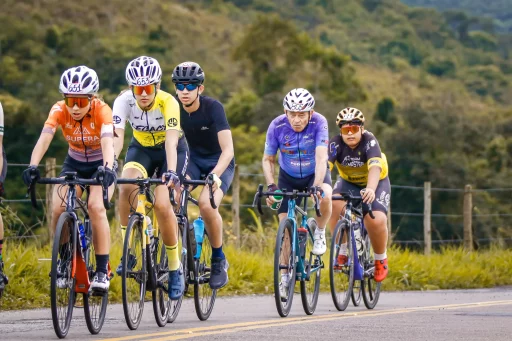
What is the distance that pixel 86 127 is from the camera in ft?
32.6

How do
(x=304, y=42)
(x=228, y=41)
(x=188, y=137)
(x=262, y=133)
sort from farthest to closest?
(x=228, y=41)
(x=304, y=42)
(x=262, y=133)
(x=188, y=137)

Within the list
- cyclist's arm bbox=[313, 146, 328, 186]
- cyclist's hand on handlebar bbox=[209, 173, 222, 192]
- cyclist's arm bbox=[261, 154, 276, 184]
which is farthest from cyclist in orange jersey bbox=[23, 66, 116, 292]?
cyclist's arm bbox=[313, 146, 328, 186]

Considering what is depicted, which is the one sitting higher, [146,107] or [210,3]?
[210,3]

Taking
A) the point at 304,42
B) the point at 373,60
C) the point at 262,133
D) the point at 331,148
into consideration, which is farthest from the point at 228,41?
the point at 331,148

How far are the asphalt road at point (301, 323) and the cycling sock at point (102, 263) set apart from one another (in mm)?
494

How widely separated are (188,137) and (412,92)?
5058 inches

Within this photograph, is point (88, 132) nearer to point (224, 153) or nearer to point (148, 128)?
point (148, 128)

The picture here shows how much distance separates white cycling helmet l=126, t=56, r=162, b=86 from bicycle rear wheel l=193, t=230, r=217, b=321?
1882 mm

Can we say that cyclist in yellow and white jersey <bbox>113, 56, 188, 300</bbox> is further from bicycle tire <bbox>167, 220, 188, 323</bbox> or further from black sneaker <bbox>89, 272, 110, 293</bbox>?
black sneaker <bbox>89, 272, 110, 293</bbox>

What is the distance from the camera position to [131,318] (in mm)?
9898

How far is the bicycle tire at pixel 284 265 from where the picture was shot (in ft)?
37.0

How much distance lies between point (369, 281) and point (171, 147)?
173 inches

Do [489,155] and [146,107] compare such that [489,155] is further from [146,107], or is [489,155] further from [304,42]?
[146,107]

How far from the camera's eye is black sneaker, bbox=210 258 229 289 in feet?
37.0
